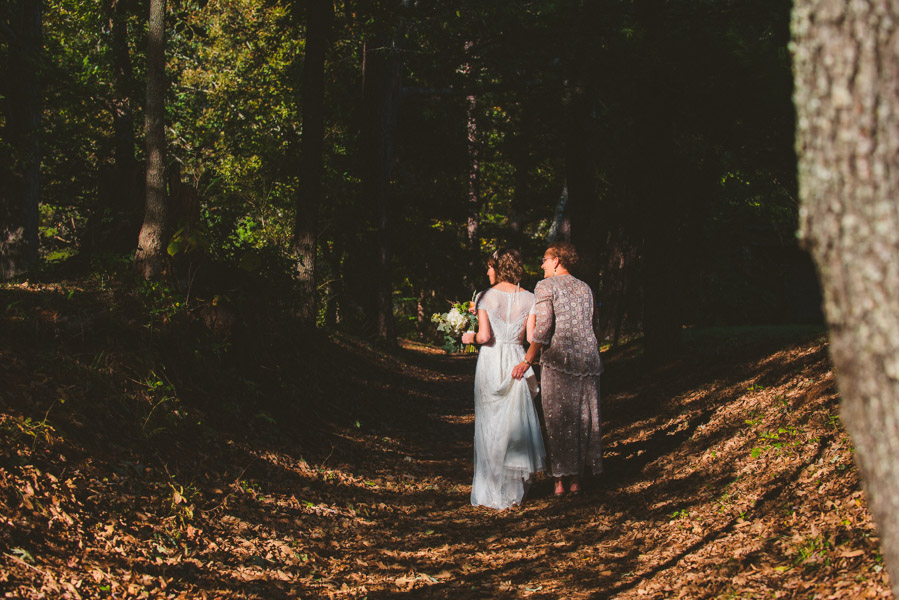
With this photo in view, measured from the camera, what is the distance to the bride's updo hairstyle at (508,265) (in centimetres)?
726

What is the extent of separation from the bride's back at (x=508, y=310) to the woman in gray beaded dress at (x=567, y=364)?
14 centimetres

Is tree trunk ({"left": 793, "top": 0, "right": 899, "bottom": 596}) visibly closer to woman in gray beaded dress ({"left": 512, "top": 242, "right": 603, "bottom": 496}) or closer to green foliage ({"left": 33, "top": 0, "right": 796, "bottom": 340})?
woman in gray beaded dress ({"left": 512, "top": 242, "right": 603, "bottom": 496})

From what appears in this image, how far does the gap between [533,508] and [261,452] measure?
2670 millimetres

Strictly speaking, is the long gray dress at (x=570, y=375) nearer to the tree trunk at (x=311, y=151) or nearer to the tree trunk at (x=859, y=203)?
the tree trunk at (x=859, y=203)

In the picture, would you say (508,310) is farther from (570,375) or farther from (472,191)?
(472,191)

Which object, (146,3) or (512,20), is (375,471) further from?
(512,20)

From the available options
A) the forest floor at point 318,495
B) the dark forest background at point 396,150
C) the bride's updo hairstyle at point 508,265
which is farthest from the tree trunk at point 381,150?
the bride's updo hairstyle at point 508,265

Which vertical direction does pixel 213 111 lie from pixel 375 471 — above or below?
above

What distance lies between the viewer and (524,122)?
778 inches

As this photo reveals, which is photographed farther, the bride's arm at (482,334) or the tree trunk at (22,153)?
the tree trunk at (22,153)

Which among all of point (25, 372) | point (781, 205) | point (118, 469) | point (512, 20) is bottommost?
point (118, 469)

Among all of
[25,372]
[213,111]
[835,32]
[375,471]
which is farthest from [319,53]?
[213,111]

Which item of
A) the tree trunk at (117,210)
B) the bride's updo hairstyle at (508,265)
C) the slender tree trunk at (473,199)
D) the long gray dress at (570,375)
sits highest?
the slender tree trunk at (473,199)

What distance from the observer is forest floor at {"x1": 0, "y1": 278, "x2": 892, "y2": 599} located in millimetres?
4707
